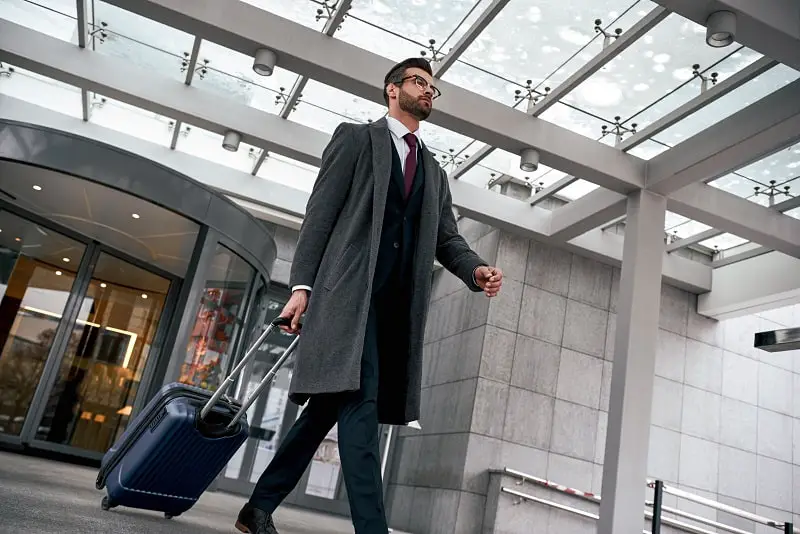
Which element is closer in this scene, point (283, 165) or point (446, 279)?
point (283, 165)

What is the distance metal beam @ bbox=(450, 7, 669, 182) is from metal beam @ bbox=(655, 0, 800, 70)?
1.78 ft

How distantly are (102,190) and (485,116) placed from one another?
4.35 meters

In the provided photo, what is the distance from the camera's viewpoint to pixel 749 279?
1190 cm

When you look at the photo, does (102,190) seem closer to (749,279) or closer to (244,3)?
(244,3)

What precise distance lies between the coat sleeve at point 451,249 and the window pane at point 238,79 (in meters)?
6.77

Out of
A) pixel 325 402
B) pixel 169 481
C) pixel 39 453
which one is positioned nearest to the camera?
pixel 325 402

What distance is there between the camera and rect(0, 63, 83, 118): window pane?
10734mm

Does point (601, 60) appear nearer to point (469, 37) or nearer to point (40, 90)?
point (469, 37)

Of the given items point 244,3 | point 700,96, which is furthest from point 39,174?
point 700,96

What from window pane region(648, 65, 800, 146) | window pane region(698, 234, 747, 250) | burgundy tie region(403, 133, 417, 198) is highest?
window pane region(698, 234, 747, 250)

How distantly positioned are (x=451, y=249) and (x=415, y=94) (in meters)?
0.61

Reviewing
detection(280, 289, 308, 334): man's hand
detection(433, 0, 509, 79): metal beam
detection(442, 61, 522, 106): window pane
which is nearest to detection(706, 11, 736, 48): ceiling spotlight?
detection(433, 0, 509, 79): metal beam

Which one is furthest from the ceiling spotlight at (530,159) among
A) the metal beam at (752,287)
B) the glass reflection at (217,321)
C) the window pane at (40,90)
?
the window pane at (40,90)

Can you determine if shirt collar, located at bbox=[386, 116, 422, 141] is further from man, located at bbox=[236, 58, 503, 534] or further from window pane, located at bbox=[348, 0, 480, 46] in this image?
window pane, located at bbox=[348, 0, 480, 46]
